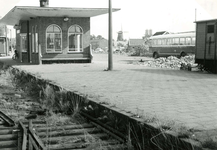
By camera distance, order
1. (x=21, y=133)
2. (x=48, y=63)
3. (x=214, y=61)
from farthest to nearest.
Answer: (x=48, y=63) < (x=214, y=61) < (x=21, y=133)

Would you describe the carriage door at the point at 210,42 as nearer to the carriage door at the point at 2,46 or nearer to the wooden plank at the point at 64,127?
the wooden plank at the point at 64,127

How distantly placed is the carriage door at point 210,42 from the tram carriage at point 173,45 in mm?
16913

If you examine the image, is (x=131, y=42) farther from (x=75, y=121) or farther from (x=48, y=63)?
(x=75, y=121)

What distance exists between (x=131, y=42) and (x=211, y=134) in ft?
307

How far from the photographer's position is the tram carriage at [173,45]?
34334 mm

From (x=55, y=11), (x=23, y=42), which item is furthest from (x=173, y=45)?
(x=55, y=11)

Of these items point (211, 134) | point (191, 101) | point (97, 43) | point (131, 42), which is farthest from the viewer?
point (97, 43)

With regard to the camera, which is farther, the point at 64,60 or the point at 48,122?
the point at 64,60

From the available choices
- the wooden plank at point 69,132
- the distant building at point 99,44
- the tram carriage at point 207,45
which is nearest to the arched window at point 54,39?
the tram carriage at point 207,45

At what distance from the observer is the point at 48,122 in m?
6.75

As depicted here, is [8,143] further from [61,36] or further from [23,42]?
[23,42]

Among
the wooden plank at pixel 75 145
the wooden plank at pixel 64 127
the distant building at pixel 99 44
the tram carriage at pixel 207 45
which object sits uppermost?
the distant building at pixel 99 44

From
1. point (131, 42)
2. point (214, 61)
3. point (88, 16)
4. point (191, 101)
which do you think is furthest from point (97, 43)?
point (191, 101)

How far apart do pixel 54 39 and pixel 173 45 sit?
54.6 feet
